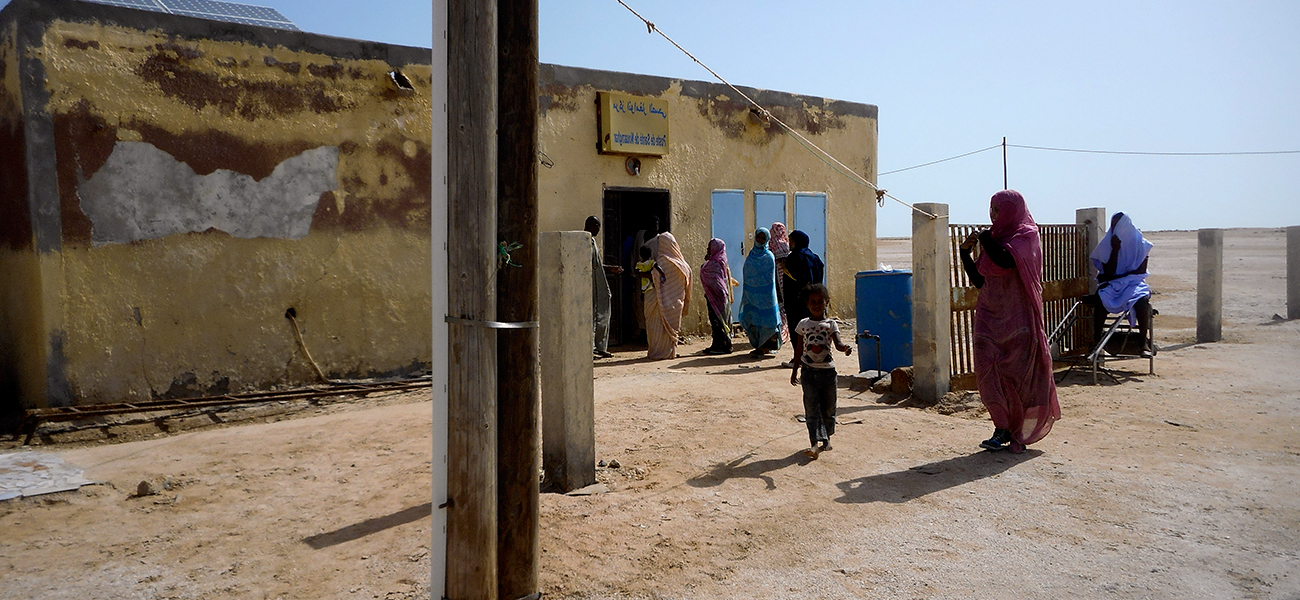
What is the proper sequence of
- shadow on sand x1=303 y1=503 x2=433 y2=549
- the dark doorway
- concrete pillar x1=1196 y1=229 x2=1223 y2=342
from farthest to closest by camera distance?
1. the dark doorway
2. concrete pillar x1=1196 y1=229 x2=1223 y2=342
3. shadow on sand x1=303 y1=503 x2=433 y2=549

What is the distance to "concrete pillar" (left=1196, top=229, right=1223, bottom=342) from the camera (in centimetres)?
1012

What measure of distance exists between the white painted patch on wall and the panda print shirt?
5073mm

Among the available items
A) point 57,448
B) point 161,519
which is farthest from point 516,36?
point 57,448

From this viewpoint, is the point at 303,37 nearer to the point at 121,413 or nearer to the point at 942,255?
the point at 121,413

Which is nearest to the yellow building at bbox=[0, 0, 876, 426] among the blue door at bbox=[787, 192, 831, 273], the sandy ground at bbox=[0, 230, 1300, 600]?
the sandy ground at bbox=[0, 230, 1300, 600]

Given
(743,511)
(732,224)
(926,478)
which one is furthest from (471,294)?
(732,224)

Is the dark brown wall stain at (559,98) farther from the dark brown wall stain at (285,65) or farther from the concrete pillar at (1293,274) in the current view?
the concrete pillar at (1293,274)

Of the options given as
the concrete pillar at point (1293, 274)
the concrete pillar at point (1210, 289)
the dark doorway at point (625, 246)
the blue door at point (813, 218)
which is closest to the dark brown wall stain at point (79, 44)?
the dark doorway at point (625, 246)

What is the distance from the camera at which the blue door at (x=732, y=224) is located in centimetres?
1084

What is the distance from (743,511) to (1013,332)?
2.11m

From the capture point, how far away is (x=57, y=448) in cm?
583

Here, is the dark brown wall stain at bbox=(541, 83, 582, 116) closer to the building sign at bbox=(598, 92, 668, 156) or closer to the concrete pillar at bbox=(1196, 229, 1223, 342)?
the building sign at bbox=(598, 92, 668, 156)

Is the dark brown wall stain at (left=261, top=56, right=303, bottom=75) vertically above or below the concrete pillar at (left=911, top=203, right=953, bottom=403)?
above

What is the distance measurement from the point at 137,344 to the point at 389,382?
2158 millimetres
